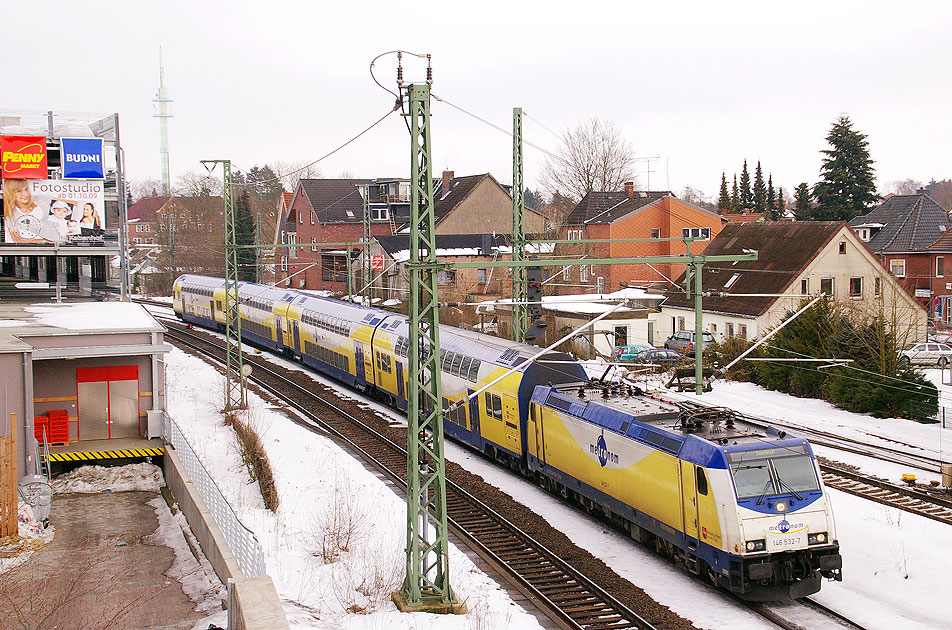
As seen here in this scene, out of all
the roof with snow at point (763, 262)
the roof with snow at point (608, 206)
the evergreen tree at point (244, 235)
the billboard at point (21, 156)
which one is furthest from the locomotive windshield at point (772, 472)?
the evergreen tree at point (244, 235)

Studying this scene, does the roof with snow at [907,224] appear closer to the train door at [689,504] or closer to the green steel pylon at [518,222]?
the green steel pylon at [518,222]

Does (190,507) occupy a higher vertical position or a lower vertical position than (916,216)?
lower

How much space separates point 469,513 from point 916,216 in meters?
52.6

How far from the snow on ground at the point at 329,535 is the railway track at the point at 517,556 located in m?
0.63

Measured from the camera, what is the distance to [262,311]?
4644 centimetres

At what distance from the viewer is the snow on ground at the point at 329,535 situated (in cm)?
1361

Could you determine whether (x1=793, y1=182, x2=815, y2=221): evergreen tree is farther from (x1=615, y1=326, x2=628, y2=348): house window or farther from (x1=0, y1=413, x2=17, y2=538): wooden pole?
(x1=0, y1=413, x2=17, y2=538): wooden pole

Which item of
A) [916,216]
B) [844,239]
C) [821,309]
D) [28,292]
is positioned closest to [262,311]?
[28,292]

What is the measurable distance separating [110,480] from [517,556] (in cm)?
1067

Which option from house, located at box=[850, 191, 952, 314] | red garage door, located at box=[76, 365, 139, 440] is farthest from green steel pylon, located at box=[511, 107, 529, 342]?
house, located at box=[850, 191, 952, 314]

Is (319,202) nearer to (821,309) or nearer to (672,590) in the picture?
(821,309)

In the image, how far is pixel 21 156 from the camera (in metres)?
37.9

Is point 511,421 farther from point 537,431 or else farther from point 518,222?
point 518,222

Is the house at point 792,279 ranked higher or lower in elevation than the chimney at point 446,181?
lower
